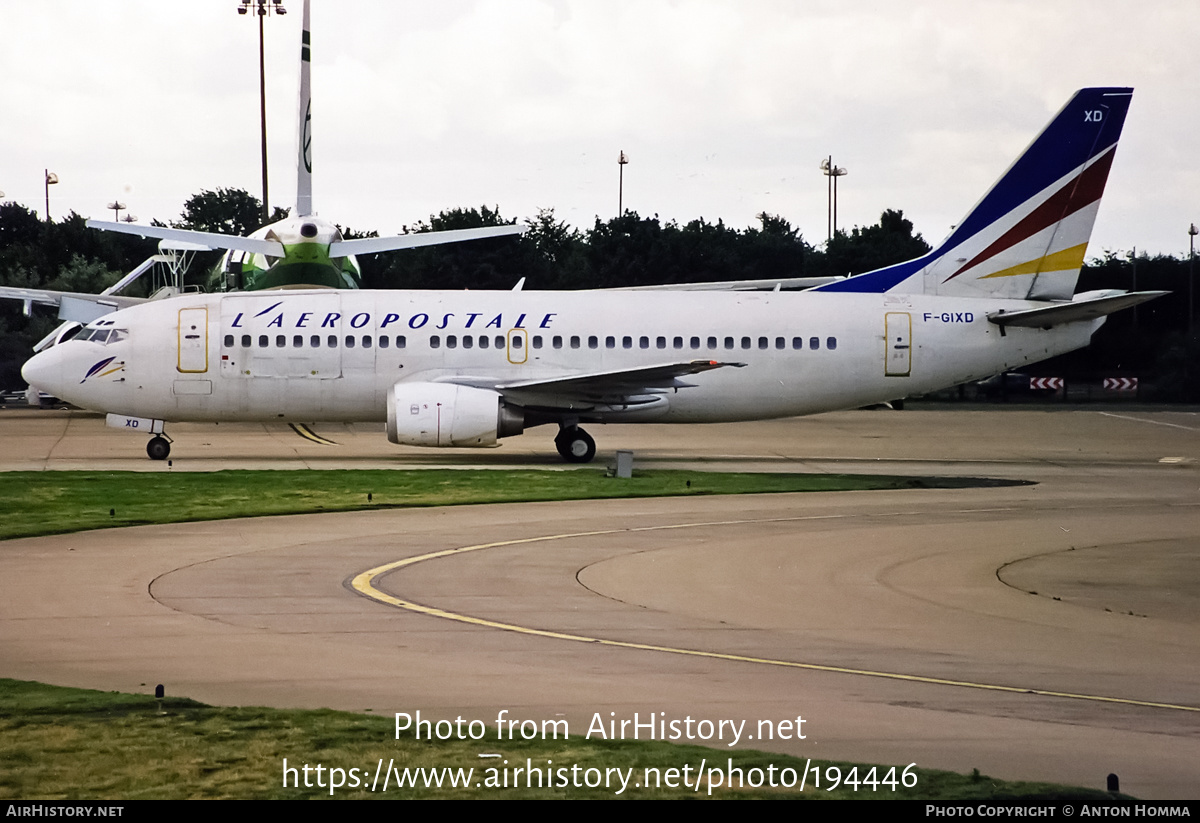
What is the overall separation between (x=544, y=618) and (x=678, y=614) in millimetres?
1358

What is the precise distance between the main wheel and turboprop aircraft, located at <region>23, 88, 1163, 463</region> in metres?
0.05

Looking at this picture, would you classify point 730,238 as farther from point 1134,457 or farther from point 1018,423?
point 1134,457

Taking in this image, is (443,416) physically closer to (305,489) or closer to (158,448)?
(305,489)

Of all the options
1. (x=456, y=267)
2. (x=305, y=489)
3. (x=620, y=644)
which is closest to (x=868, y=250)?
(x=456, y=267)

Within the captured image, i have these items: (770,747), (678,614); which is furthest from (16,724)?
(678,614)

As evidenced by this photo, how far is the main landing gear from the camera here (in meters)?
32.4

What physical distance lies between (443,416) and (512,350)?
2761 millimetres

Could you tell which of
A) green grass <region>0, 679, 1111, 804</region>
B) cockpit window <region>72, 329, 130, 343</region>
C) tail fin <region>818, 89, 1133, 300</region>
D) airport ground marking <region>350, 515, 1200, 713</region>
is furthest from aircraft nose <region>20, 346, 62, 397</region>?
green grass <region>0, 679, 1111, 804</region>

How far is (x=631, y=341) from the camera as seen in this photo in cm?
3291

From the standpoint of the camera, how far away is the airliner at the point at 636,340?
32312mm

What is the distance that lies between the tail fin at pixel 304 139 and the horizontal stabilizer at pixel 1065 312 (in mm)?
31833

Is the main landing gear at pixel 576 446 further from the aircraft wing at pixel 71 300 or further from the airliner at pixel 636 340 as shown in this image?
the aircraft wing at pixel 71 300

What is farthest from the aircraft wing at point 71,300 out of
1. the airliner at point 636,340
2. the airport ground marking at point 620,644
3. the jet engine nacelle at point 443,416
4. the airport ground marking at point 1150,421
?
the airport ground marking at point 1150,421

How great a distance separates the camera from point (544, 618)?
1396 cm
